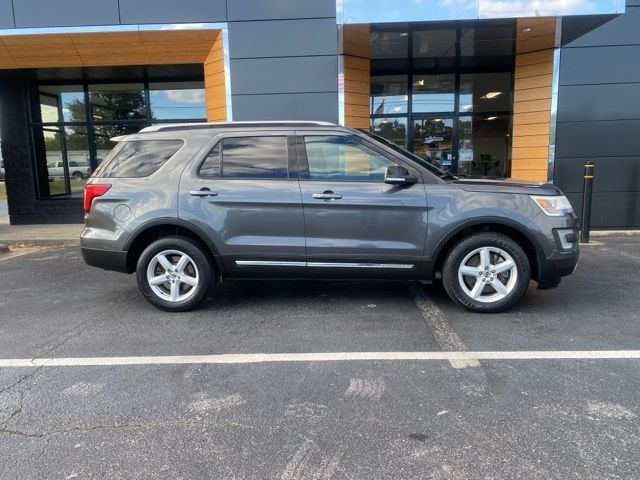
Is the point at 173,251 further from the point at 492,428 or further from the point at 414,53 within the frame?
the point at 414,53

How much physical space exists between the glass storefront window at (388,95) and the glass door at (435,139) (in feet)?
1.62

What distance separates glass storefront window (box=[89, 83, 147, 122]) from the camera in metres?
11.9

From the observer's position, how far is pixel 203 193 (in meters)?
4.72

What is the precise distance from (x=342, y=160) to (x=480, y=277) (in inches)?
67.7

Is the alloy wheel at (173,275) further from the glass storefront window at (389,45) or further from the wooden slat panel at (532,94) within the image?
the wooden slat panel at (532,94)

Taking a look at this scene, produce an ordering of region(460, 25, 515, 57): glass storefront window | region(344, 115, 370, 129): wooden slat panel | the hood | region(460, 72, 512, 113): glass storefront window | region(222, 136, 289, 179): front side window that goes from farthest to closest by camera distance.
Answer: region(460, 72, 512, 113): glass storefront window < region(344, 115, 370, 129): wooden slat panel < region(460, 25, 515, 57): glass storefront window < region(222, 136, 289, 179): front side window < the hood

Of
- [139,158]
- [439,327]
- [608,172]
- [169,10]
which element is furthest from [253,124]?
[608,172]

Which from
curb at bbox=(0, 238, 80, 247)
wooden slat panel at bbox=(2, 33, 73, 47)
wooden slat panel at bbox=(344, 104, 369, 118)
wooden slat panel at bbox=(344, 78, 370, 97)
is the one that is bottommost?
curb at bbox=(0, 238, 80, 247)

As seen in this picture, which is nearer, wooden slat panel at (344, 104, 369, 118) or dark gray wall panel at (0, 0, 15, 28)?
dark gray wall panel at (0, 0, 15, 28)

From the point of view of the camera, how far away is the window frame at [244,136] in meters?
4.76

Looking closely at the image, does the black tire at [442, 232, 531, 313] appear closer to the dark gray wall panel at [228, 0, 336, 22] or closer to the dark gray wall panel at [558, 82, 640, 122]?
the dark gray wall panel at [228, 0, 336, 22]

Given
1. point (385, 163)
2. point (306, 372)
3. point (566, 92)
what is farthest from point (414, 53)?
point (306, 372)

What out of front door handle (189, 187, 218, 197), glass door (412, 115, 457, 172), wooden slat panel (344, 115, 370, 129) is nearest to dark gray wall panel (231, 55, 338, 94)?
wooden slat panel (344, 115, 370, 129)

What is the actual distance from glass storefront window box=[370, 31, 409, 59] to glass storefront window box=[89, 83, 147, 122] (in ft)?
18.9
